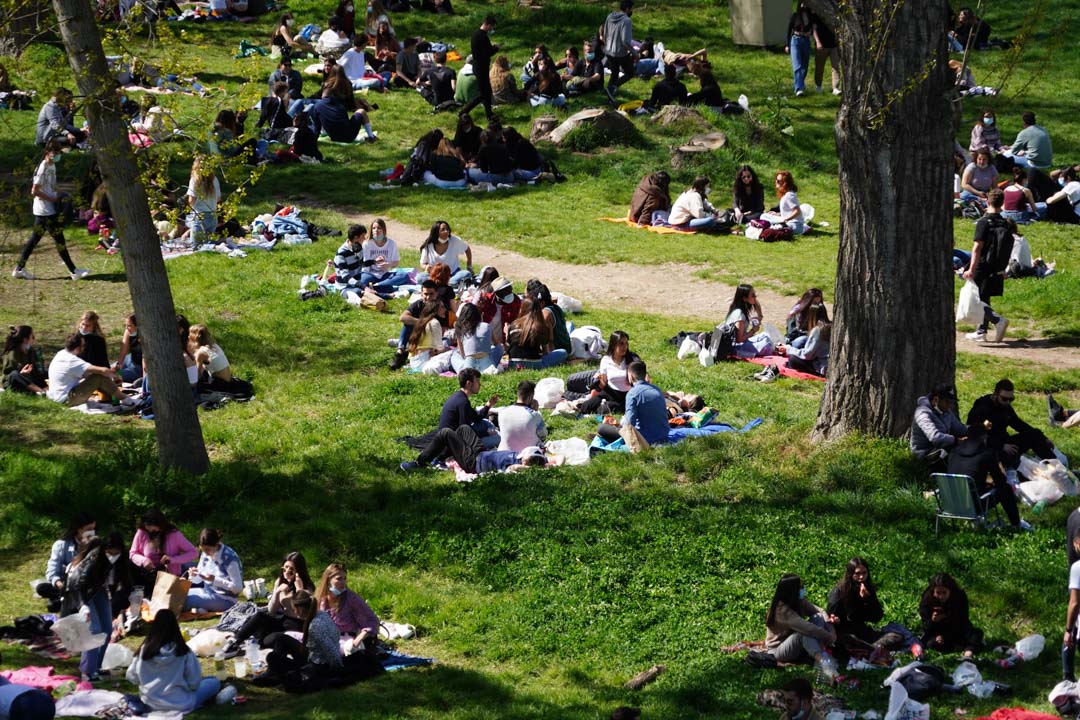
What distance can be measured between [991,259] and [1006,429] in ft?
17.2

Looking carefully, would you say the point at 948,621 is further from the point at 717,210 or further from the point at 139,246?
the point at 717,210

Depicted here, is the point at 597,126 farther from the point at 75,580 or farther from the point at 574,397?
the point at 75,580

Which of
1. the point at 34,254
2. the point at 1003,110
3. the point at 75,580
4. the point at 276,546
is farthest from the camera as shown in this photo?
the point at 1003,110

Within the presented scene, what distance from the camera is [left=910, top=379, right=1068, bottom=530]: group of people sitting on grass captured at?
1155 cm

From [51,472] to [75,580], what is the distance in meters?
3.16

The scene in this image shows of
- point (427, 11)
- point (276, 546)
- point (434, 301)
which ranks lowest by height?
point (276, 546)

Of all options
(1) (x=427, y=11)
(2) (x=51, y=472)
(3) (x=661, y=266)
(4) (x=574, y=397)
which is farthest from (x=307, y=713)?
(1) (x=427, y=11)

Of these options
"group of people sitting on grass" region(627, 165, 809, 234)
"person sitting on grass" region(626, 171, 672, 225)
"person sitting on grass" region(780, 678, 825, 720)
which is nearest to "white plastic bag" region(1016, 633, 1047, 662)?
"person sitting on grass" region(780, 678, 825, 720)

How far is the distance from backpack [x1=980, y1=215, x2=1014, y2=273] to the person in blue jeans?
11.5 m

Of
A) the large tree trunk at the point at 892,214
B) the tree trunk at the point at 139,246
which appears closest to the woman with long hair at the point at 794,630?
the large tree trunk at the point at 892,214

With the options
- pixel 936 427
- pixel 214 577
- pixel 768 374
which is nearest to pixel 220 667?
pixel 214 577

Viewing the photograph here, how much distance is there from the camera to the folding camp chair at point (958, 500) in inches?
443

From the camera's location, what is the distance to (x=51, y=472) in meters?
12.9

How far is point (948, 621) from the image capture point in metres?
9.86
